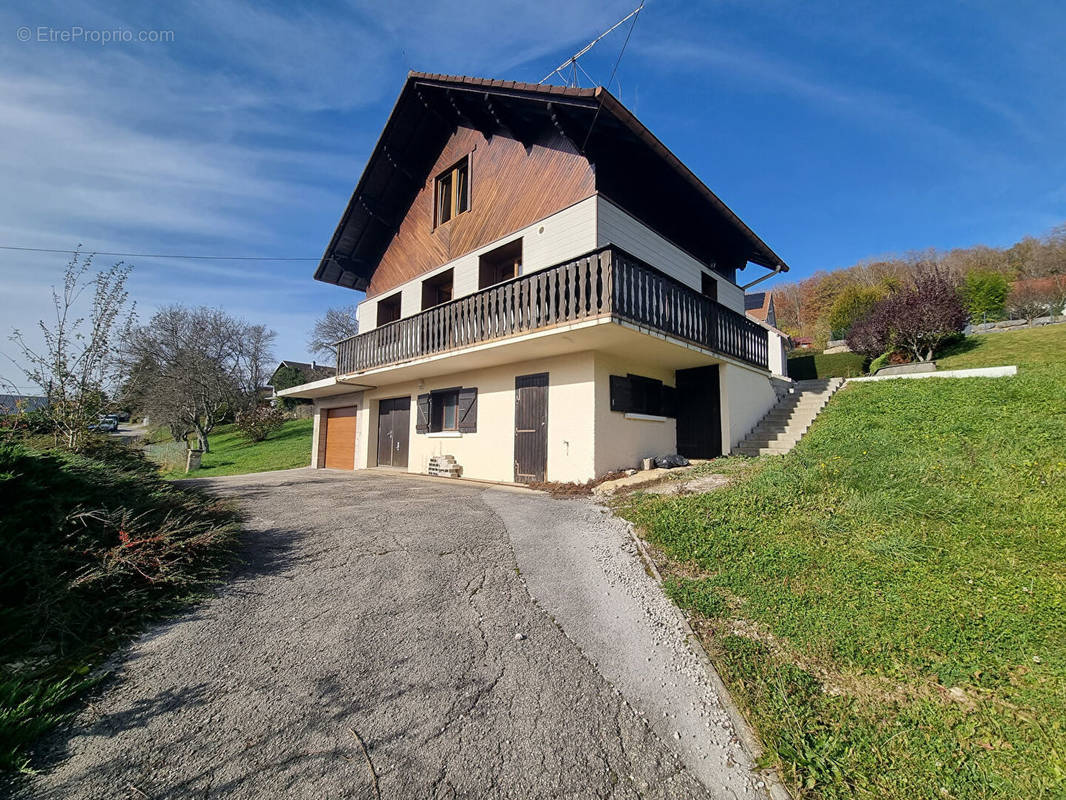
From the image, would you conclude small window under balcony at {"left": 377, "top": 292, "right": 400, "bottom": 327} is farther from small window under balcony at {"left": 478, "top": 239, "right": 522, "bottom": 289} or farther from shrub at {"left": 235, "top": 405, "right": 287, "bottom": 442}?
shrub at {"left": 235, "top": 405, "right": 287, "bottom": 442}

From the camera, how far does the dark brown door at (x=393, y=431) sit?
45.5 ft

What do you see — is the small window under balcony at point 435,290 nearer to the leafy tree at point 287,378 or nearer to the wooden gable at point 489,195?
the wooden gable at point 489,195

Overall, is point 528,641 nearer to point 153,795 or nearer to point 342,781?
point 342,781

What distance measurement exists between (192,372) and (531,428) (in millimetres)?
26626

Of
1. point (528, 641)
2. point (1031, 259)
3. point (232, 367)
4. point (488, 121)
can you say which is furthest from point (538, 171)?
point (1031, 259)

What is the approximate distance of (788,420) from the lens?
11.2 m

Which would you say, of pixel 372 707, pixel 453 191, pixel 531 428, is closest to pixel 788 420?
pixel 531 428

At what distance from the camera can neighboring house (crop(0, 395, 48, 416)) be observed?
20.0ft

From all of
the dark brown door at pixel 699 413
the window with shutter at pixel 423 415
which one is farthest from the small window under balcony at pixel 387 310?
the dark brown door at pixel 699 413

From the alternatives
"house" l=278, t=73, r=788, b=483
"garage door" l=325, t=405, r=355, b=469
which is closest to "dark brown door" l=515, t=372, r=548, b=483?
"house" l=278, t=73, r=788, b=483

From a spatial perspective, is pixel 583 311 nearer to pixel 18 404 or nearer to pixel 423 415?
pixel 423 415

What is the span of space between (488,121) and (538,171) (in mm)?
2724

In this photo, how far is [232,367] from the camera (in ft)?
98.2

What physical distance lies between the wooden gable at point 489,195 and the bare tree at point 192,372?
63.8 feet
